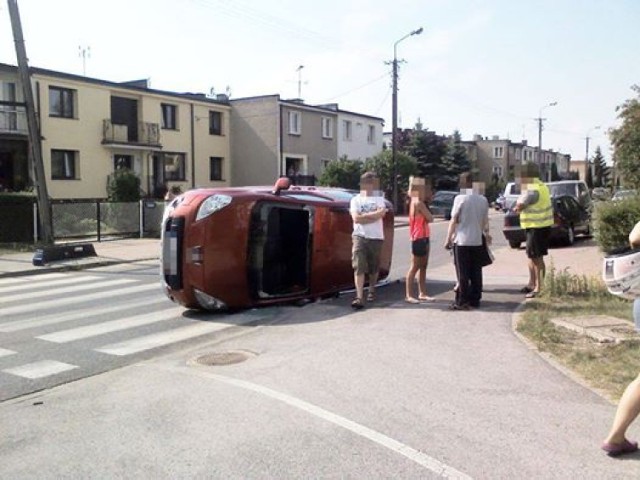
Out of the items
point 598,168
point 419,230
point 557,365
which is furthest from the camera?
point 598,168

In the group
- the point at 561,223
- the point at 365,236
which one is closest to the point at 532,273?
the point at 365,236

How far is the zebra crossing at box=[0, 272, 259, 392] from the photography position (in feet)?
22.2

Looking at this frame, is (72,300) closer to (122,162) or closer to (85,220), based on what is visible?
(85,220)

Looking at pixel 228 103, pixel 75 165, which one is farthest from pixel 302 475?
pixel 228 103

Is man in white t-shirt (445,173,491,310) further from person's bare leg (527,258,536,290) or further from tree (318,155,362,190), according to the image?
tree (318,155,362,190)

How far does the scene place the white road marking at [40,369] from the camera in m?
6.37

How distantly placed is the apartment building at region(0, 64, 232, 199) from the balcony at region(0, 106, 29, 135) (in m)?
0.04

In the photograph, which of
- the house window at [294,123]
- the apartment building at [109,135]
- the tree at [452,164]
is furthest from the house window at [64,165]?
the tree at [452,164]

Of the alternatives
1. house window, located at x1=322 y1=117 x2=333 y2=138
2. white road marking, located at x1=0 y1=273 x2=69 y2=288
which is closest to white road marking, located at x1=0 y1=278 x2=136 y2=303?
white road marking, located at x1=0 y1=273 x2=69 y2=288

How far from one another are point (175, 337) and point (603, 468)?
5.19 meters

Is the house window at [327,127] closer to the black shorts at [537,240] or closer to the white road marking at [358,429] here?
the black shorts at [537,240]

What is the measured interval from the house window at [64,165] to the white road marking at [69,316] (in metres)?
23.2

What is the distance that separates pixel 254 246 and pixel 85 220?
50.1ft

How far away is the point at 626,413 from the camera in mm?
3895
